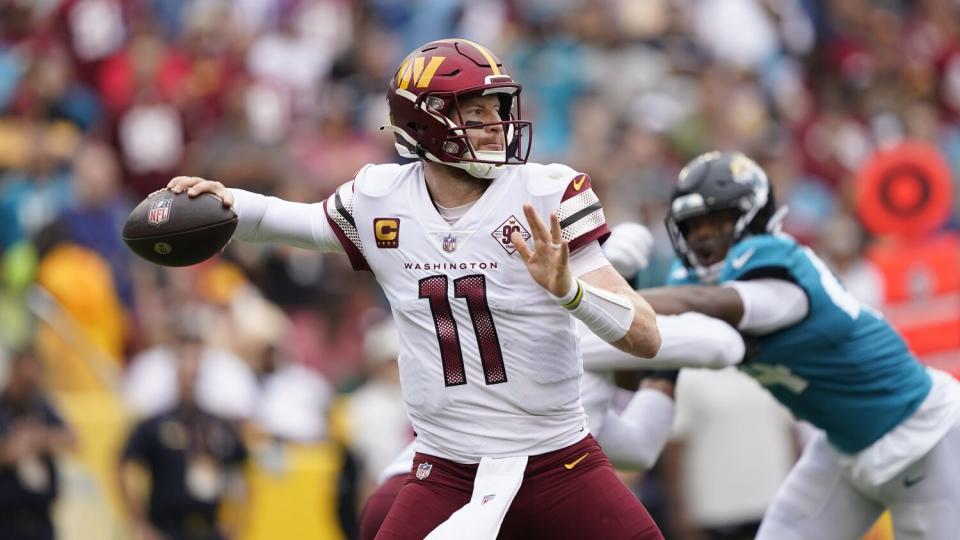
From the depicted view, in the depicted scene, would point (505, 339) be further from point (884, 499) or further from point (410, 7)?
point (410, 7)

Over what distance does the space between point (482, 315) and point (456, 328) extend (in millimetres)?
86

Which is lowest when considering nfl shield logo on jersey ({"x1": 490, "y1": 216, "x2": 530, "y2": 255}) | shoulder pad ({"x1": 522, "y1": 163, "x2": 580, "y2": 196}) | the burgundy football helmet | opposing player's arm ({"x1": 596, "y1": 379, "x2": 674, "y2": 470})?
opposing player's arm ({"x1": 596, "y1": 379, "x2": 674, "y2": 470})

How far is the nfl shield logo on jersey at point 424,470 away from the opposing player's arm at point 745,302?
115 cm

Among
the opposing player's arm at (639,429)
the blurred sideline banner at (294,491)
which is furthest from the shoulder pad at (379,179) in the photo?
the blurred sideline banner at (294,491)

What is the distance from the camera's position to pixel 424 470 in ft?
15.1

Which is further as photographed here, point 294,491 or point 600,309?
point 294,491

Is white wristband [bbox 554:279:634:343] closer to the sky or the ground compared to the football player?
closer to the sky

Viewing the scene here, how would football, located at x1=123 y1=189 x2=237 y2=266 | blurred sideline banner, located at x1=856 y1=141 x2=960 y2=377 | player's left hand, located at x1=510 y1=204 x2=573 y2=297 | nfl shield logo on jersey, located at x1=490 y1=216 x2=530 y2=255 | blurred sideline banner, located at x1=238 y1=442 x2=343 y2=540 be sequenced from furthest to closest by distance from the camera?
1. blurred sideline banner, located at x1=238 y1=442 x2=343 y2=540
2. blurred sideline banner, located at x1=856 y1=141 x2=960 y2=377
3. football, located at x1=123 y1=189 x2=237 y2=266
4. nfl shield logo on jersey, located at x1=490 y1=216 x2=530 y2=255
5. player's left hand, located at x1=510 y1=204 x2=573 y2=297

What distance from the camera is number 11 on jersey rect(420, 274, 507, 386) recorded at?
14.6 feet

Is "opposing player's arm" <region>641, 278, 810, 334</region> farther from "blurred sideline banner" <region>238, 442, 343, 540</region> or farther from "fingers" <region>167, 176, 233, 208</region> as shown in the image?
"blurred sideline banner" <region>238, 442, 343, 540</region>

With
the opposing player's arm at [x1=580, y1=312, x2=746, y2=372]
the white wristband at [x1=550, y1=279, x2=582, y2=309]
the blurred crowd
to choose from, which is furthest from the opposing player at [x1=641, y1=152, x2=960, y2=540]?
the blurred crowd

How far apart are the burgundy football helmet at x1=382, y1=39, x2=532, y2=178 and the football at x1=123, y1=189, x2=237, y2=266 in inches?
23.1

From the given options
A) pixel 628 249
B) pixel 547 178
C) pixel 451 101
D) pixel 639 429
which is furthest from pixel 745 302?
pixel 451 101

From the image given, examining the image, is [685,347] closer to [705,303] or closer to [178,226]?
[705,303]
